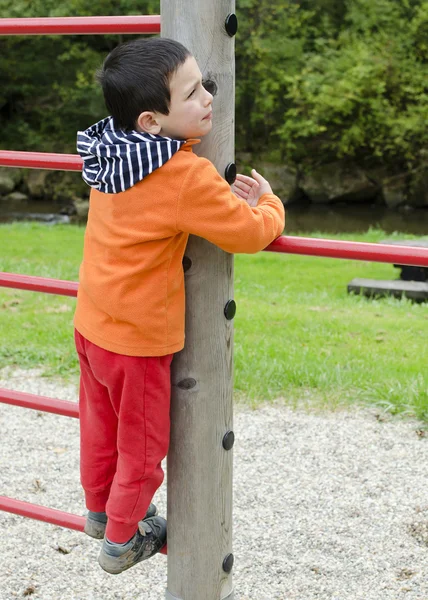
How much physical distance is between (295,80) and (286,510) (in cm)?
1641

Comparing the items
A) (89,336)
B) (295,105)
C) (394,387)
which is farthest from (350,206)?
(89,336)

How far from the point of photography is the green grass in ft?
12.8

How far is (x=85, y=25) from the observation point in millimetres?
1818

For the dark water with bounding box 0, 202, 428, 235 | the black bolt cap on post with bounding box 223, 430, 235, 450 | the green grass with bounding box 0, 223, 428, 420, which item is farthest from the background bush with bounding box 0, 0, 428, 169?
the black bolt cap on post with bounding box 223, 430, 235, 450

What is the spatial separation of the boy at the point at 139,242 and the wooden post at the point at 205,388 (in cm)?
5

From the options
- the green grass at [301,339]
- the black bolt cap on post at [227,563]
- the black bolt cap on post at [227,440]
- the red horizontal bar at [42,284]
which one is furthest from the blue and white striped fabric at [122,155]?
the green grass at [301,339]

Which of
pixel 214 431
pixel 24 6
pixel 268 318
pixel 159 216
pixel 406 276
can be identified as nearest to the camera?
pixel 159 216

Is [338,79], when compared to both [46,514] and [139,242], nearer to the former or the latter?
[46,514]

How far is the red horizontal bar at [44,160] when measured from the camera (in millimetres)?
1866

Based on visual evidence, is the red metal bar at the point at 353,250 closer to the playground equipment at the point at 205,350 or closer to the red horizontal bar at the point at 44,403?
the playground equipment at the point at 205,350

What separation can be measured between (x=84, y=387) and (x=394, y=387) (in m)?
2.38

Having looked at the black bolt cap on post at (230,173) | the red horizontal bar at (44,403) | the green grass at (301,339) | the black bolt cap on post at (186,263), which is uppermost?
the black bolt cap on post at (230,173)

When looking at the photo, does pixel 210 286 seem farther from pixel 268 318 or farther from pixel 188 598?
pixel 268 318

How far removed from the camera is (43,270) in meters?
6.85
